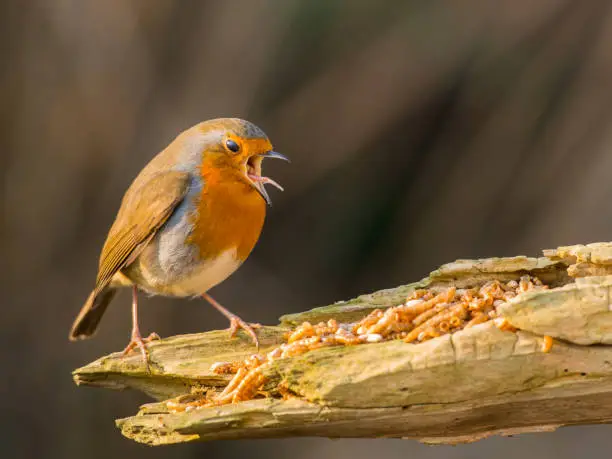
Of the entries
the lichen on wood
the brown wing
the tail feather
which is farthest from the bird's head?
the lichen on wood

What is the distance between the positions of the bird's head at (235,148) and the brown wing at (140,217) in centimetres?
15

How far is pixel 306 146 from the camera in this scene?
6961 mm

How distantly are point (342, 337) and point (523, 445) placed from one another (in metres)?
3.76

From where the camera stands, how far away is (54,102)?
22.0 feet

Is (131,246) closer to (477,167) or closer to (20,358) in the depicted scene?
(20,358)

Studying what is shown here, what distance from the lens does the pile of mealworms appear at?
10.7 feet

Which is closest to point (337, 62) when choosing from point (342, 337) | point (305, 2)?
point (305, 2)

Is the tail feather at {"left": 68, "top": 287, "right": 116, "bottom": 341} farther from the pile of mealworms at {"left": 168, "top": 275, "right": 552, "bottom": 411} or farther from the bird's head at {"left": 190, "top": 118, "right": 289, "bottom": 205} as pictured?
the pile of mealworms at {"left": 168, "top": 275, "right": 552, "bottom": 411}

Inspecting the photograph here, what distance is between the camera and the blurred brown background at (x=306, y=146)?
22.0ft

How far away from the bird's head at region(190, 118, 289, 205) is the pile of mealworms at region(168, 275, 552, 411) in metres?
0.89

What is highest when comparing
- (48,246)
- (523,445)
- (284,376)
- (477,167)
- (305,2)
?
(305,2)

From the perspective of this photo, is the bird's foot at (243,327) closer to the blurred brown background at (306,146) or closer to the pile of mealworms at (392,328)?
the pile of mealworms at (392,328)

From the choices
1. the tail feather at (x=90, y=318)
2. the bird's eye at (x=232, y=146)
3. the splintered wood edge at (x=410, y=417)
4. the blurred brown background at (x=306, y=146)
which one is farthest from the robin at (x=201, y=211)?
the blurred brown background at (x=306, y=146)

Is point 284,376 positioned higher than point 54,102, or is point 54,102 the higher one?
point 54,102
